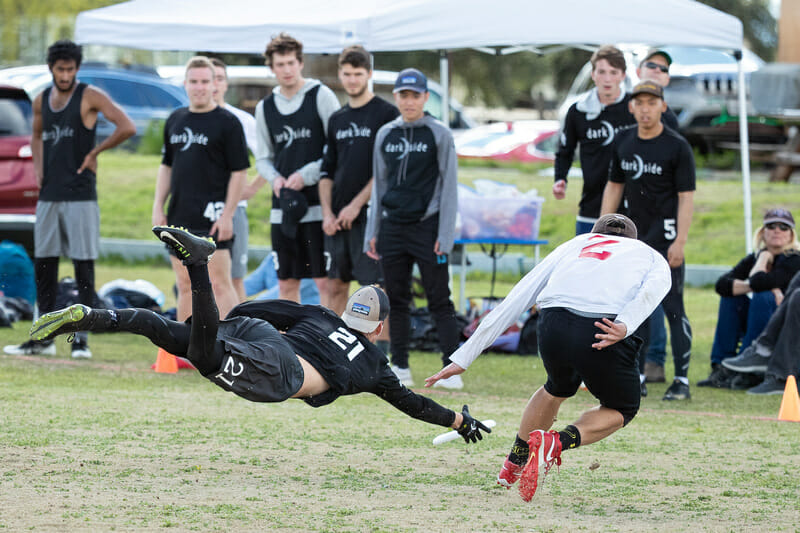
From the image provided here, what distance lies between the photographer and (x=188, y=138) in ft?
30.5

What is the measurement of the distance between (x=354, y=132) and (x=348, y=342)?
3829mm

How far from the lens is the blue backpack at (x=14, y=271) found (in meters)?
12.5

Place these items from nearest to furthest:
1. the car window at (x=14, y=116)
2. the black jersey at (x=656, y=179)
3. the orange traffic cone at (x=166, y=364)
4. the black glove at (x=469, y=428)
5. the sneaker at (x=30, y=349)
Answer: the black glove at (x=469, y=428) < the black jersey at (x=656, y=179) < the orange traffic cone at (x=166, y=364) < the sneaker at (x=30, y=349) < the car window at (x=14, y=116)

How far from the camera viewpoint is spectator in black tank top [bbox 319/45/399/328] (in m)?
9.62

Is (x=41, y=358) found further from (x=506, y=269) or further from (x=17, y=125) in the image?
(x=506, y=269)

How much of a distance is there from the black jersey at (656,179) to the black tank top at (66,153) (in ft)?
14.2

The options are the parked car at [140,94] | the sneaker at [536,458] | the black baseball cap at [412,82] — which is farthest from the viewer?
the parked car at [140,94]

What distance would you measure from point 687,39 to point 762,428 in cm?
432

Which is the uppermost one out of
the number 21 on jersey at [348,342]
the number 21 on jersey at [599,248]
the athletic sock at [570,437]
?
the number 21 on jersey at [599,248]

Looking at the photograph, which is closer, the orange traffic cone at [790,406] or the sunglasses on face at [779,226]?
the orange traffic cone at [790,406]

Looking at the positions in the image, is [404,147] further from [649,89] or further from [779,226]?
[779,226]

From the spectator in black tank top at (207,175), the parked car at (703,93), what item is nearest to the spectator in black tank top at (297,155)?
the spectator in black tank top at (207,175)

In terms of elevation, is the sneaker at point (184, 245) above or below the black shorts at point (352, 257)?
above

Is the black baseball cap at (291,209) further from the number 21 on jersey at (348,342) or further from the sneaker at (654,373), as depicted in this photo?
the number 21 on jersey at (348,342)
